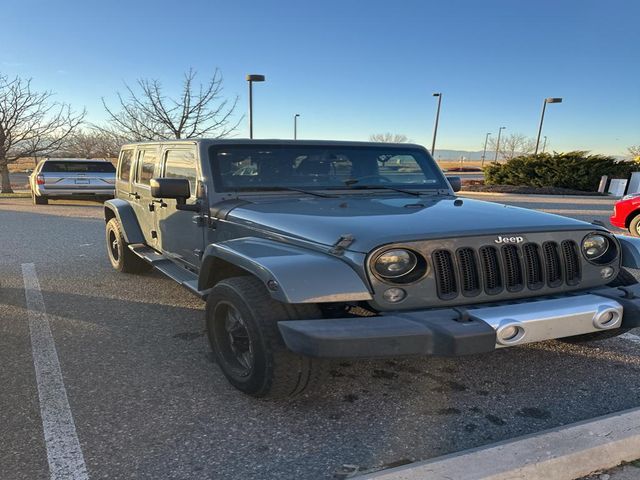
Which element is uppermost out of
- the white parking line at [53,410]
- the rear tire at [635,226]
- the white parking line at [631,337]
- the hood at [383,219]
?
the hood at [383,219]

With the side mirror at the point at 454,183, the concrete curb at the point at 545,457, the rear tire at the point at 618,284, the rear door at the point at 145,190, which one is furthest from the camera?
the rear door at the point at 145,190

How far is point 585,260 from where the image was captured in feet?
10.3

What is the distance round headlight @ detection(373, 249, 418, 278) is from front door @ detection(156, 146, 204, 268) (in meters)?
1.79

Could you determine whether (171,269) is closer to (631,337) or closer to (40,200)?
(631,337)

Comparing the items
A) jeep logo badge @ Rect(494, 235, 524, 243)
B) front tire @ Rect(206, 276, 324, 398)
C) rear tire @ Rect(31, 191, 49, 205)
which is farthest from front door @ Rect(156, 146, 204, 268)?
rear tire @ Rect(31, 191, 49, 205)

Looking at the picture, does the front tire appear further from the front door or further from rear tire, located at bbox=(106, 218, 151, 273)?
rear tire, located at bbox=(106, 218, 151, 273)

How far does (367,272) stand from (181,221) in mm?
2282

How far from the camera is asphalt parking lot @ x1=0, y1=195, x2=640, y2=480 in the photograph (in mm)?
2484

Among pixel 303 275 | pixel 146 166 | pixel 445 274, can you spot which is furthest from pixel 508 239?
pixel 146 166

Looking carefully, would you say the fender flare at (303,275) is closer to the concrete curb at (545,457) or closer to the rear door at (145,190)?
the concrete curb at (545,457)

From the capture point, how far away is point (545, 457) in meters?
2.25

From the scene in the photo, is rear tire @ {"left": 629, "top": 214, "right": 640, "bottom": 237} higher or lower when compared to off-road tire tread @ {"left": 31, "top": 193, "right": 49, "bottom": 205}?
higher

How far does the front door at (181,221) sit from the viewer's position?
13.6 ft

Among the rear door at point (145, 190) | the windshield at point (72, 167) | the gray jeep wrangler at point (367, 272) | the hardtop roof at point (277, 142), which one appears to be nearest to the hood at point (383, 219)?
the gray jeep wrangler at point (367, 272)
